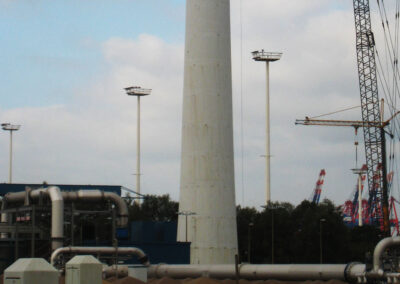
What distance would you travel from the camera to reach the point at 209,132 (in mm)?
77250

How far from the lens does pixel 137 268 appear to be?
61.3 metres

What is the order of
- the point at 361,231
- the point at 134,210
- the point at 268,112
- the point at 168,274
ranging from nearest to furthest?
the point at 168,274 < the point at 268,112 < the point at 361,231 < the point at 134,210

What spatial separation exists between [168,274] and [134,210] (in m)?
98.2

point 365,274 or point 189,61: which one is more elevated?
point 189,61

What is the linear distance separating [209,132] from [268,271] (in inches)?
764

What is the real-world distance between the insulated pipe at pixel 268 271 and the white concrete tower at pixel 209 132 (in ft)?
30.5

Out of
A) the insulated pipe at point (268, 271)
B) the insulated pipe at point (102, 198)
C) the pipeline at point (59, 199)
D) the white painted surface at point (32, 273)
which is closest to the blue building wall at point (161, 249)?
the insulated pipe at point (102, 198)

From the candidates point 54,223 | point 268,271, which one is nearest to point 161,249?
point 54,223

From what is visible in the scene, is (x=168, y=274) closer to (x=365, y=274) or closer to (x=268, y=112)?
(x=365, y=274)

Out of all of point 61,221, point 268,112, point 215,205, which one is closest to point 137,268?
point 61,221

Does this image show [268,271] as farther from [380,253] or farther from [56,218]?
[56,218]

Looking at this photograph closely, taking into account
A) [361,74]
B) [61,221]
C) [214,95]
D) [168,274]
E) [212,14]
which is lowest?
[168,274]

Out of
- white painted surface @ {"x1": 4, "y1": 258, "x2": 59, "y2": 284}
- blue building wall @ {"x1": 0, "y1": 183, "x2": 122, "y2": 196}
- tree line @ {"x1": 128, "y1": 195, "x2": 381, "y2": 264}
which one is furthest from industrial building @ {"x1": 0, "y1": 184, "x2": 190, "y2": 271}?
white painted surface @ {"x1": 4, "y1": 258, "x2": 59, "y2": 284}

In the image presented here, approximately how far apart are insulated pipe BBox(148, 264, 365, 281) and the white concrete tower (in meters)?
9.30
